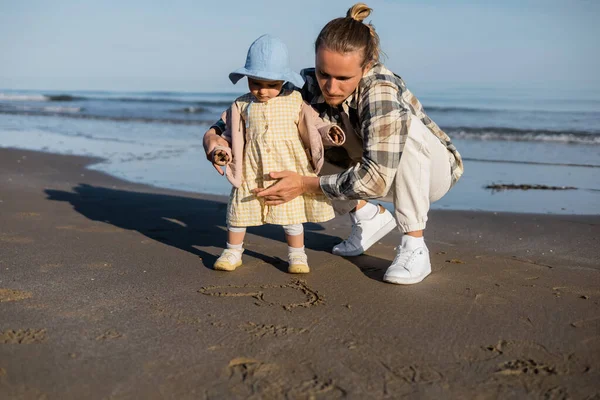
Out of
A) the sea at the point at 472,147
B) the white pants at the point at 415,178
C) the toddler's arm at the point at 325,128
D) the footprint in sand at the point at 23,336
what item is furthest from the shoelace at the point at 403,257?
the sea at the point at 472,147

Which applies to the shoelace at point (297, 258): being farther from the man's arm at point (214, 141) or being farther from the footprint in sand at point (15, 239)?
the footprint in sand at point (15, 239)

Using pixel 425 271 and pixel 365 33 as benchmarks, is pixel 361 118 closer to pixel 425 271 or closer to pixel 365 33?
pixel 365 33

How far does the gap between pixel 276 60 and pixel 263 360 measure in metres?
1.66

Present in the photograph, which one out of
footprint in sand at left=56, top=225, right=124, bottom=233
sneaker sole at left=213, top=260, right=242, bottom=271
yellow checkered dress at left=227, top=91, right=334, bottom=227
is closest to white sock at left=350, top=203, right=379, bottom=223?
yellow checkered dress at left=227, top=91, right=334, bottom=227

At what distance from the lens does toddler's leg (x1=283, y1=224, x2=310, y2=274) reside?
3391 mm

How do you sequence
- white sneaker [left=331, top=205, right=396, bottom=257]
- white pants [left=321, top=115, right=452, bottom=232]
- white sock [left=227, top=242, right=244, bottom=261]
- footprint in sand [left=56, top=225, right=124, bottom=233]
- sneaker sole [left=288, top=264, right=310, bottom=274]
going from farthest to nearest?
footprint in sand [left=56, top=225, right=124, bottom=233], white sneaker [left=331, top=205, right=396, bottom=257], white sock [left=227, top=242, right=244, bottom=261], sneaker sole [left=288, top=264, right=310, bottom=274], white pants [left=321, top=115, right=452, bottom=232]

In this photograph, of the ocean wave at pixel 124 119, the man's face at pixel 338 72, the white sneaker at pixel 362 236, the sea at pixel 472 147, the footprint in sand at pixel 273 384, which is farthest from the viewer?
the ocean wave at pixel 124 119

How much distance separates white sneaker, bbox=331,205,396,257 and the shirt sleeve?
1.93ft

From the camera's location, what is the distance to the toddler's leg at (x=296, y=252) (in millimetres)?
3391

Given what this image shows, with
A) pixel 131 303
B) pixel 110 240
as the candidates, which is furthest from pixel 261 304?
pixel 110 240

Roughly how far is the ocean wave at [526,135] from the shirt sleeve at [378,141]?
9.53 metres

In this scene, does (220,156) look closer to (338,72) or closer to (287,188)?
(287,188)

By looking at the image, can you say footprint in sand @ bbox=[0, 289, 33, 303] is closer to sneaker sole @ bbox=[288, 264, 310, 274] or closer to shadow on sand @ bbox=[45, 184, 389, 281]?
shadow on sand @ bbox=[45, 184, 389, 281]

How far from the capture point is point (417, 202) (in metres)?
3.29
